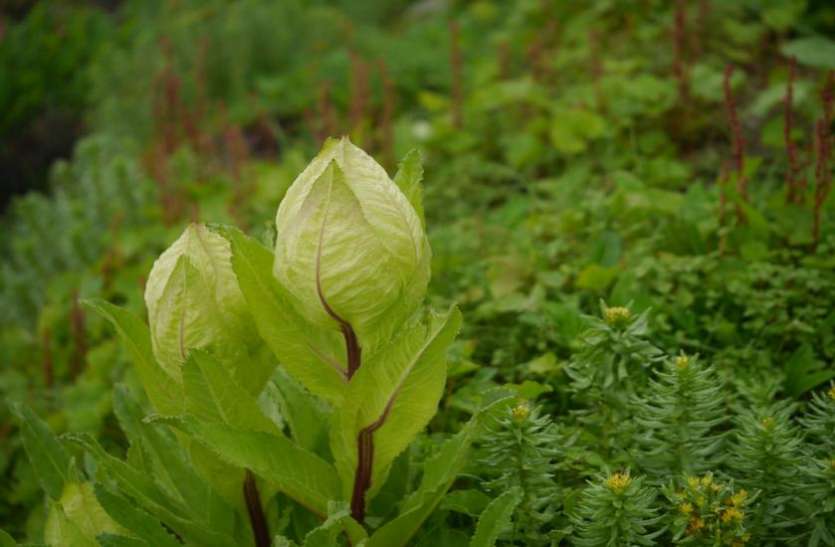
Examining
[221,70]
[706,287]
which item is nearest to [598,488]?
[706,287]

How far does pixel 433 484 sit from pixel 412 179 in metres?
0.54

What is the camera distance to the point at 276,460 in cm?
151

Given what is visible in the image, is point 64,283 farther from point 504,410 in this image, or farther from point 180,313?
point 504,410

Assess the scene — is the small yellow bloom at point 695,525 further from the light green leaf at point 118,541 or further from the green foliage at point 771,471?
the light green leaf at point 118,541

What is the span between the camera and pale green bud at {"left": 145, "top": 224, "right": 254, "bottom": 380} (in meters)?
1.50

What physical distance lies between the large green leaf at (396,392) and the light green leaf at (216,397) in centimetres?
16

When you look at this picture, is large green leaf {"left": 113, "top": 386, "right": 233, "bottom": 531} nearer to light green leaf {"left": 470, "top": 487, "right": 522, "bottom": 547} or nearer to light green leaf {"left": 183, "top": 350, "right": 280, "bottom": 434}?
light green leaf {"left": 183, "top": 350, "right": 280, "bottom": 434}

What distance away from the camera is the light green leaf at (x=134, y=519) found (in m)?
1.54

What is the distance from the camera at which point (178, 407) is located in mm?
1606

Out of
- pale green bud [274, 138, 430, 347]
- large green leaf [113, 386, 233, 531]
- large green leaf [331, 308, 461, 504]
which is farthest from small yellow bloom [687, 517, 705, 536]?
large green leaf [113, 386, 233, 531]

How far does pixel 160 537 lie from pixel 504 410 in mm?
655

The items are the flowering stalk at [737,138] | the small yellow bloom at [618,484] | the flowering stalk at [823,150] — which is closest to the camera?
the small yellow bloom at [618,484]

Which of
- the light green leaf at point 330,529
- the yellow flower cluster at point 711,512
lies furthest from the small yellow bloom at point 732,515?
the light green leaf at point 330,529

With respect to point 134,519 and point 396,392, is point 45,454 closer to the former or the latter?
point 134,519
